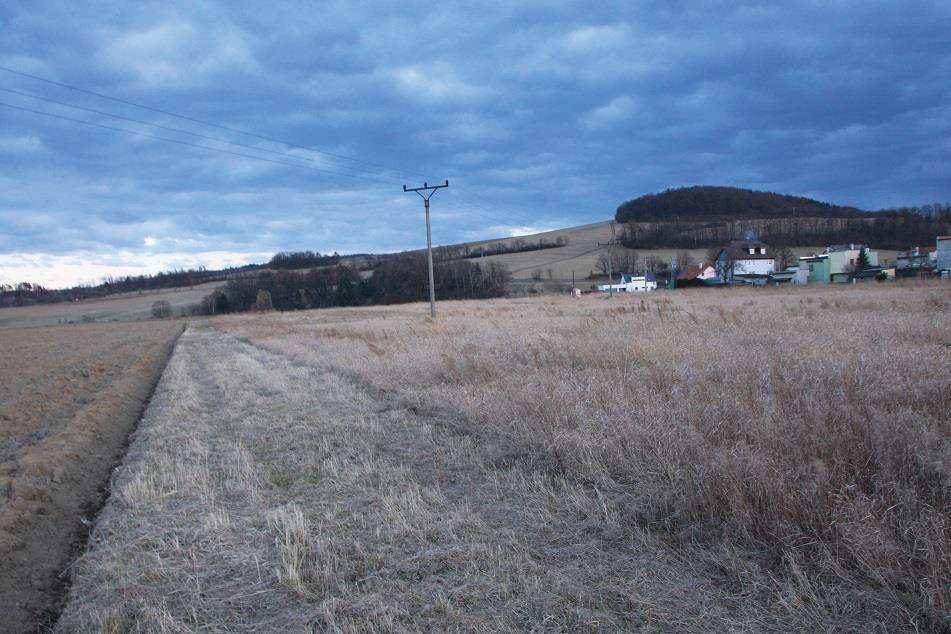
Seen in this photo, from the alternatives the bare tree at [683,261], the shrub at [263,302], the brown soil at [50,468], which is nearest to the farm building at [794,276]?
the bare tree at [683,261]

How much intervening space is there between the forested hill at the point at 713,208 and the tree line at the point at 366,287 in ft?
102

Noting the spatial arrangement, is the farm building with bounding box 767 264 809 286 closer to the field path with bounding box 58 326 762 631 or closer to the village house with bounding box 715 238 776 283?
the village house with bounding box 715 238 776 283

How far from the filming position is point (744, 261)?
294ft

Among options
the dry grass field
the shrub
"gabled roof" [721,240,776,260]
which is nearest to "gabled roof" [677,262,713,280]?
"gabled roof" [721,240,776,260]

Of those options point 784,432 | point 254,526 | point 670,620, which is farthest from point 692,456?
point 254,526

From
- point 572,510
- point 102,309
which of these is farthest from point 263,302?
point 572,510

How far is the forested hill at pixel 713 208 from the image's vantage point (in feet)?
341

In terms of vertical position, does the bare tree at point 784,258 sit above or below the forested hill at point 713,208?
below

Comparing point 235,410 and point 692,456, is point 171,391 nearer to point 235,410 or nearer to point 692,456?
point 235,410

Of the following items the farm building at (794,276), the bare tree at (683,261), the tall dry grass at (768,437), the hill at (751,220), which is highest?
the hill at (751,220)

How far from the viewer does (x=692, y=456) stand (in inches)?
208

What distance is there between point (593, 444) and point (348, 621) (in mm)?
3277

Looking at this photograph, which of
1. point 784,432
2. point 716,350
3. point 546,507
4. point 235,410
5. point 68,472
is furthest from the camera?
point 235,410

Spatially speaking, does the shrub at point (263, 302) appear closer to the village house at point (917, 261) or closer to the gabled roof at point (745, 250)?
the gabled roof at point (745, 250)
